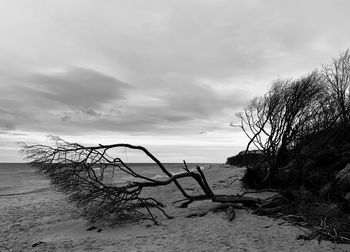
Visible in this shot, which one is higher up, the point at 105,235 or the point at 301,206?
the point at 301,206

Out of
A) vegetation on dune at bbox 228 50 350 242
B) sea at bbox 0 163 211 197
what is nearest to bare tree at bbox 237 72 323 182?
vegetation on dune at bbox 228 50 350 242

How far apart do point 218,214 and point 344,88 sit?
2082 cm

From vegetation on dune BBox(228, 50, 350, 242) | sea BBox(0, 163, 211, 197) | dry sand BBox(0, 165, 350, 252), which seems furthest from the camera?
sea BBox(0, 163, 211, 197)

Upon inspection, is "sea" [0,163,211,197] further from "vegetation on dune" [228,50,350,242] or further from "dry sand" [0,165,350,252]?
"vegetation on dune" [228,50,350,242]

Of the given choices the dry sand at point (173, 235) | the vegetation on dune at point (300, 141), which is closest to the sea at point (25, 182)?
the dry sand at point (173, 235)

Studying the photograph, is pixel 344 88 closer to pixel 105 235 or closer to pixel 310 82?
pixel 310 82

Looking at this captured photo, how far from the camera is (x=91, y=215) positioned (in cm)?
1085

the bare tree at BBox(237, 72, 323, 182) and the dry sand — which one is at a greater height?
the bare tree at BBox(237, 72, 323, 182)

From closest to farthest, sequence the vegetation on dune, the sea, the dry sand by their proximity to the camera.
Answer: the dry sand → the vegetation on dune → the sea

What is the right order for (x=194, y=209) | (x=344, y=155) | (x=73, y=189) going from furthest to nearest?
(x=344, y=155)
(x=194, y=209)
(x=73, y=189)

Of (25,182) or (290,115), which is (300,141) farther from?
(25,182)

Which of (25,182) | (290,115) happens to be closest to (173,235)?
(290,115)

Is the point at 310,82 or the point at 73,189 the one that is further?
the point at 310,82

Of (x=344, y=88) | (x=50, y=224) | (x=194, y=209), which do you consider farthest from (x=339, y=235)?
(x=344, y=88)
